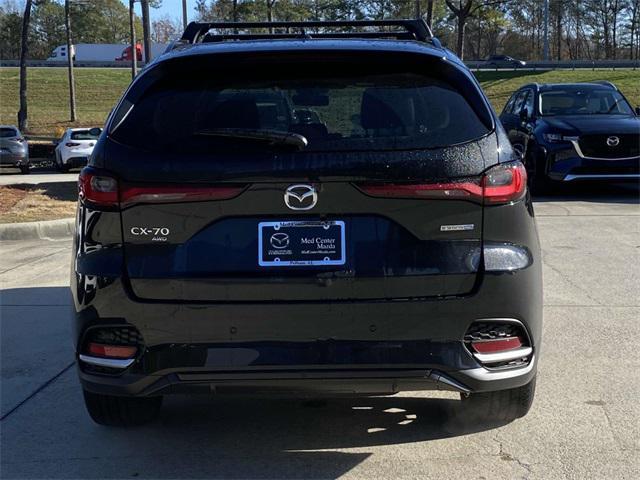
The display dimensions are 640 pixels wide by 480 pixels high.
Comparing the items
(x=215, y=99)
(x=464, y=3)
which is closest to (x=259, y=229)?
(x=215, y=99)

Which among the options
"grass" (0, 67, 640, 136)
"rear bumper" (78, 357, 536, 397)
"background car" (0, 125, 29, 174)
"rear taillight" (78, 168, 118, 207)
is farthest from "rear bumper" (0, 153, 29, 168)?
"rear bumper" (78, 357, 536, 397)

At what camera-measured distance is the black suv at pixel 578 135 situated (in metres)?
12.5

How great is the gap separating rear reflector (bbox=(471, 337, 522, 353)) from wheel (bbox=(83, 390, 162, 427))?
67.1 inches

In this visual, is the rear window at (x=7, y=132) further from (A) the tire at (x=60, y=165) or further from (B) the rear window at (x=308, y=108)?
(B) the rear window at (x=308, y=108)

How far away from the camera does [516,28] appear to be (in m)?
85.5

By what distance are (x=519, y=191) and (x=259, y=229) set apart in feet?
3.68

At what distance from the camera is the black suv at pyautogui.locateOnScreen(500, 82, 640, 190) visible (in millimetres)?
12469

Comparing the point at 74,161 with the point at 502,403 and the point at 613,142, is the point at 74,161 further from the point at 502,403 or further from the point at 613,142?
the point at 502,403

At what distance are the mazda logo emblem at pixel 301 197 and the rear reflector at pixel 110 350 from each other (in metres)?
0.89

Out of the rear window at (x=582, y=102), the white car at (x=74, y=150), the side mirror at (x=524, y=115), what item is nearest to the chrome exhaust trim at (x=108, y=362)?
the rear window at (x=582, y=102)

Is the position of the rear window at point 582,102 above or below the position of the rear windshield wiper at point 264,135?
above

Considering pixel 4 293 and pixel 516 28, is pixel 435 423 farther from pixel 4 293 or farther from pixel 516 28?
pixel 516 28

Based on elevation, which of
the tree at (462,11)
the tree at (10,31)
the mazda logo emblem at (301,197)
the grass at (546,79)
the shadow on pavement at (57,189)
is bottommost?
the shadow on pavement at (57,189)

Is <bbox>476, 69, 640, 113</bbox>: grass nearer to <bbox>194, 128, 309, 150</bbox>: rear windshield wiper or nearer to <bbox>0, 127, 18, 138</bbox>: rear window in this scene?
<bbox>0, 127, 18, 138</bbox>: rear window
